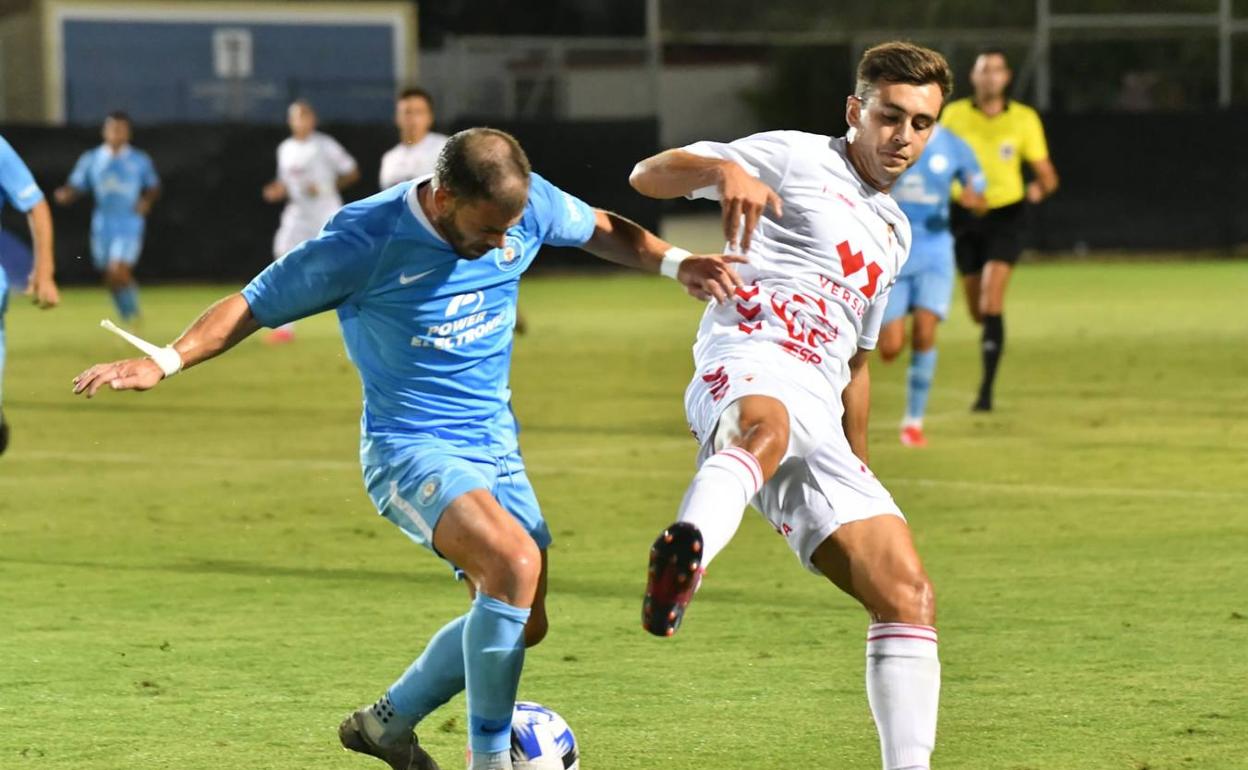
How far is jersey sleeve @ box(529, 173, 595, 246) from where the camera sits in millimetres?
5715

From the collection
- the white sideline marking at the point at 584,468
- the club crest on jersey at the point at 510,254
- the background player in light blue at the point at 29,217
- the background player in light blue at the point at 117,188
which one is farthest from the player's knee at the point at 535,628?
the background player in light blue at the point at 117,188

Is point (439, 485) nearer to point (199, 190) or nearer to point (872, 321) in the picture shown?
point (872, 321)

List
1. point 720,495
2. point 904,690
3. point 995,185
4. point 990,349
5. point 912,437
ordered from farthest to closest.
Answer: point 995,185
point 990,349
point 912,437
point 904,690
point 720,495

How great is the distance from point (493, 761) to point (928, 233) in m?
9.00

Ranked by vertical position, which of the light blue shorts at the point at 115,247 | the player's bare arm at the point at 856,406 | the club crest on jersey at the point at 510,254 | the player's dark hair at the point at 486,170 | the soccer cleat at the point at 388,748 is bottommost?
the light blue shorts at the point at 115,247

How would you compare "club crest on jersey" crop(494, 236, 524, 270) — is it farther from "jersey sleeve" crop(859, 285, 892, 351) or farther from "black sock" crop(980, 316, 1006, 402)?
"black sock" crop(980, 316, 1006, 402)

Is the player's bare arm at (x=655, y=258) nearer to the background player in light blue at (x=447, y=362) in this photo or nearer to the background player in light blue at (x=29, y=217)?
the background player in light blue at (x=447, y=362)

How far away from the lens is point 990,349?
1504 centimetres

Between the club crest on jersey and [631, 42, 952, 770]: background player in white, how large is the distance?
1.40ft

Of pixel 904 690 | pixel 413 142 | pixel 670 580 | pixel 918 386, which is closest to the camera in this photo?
pixel 670 580

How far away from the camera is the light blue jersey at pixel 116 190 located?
23.8 metres

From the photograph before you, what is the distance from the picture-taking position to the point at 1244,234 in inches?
1307

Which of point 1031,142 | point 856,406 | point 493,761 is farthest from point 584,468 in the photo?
point 493,761

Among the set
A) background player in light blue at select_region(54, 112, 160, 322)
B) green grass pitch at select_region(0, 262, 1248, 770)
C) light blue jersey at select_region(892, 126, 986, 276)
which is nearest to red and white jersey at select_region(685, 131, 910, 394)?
green grass pitch at select_region(0, 262, 1248, 770)
